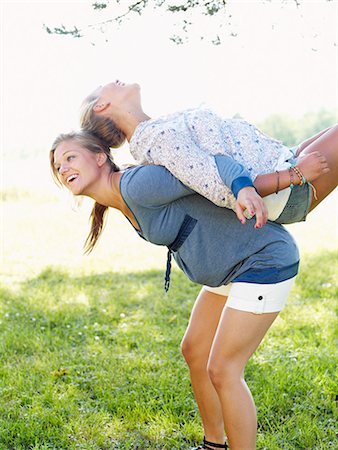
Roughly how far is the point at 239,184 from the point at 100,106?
0.75 metres

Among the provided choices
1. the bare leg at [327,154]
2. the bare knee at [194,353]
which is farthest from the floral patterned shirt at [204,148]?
the bare knee at [194,353]

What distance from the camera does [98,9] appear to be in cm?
321

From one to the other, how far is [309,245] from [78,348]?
158 inches

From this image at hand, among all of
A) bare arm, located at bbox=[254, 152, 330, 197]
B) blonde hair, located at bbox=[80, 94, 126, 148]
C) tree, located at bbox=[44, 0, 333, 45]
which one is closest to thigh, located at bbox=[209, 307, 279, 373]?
bare arm, located at bbox=[254, 152, 330, 197]

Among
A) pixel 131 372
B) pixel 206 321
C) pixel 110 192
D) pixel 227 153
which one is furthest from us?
pixel 131 372

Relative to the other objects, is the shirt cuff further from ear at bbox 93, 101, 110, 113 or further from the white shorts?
ear at bbox 93, 101, 110, 113

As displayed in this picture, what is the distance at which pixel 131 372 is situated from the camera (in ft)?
11.9

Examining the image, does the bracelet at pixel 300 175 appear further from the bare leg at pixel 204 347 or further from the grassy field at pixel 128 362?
the grassy field at pixel 128 362

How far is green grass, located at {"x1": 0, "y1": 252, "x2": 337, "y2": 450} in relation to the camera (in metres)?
2.92

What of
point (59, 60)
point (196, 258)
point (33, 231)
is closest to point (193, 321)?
point (196, 258)

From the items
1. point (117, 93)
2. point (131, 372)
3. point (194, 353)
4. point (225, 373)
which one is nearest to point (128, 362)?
point (131, 372)

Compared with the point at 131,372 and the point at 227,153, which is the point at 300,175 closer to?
the point at 227,153

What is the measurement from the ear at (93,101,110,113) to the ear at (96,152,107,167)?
0.58ft

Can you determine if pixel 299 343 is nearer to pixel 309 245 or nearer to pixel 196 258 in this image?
pixel 196 258
